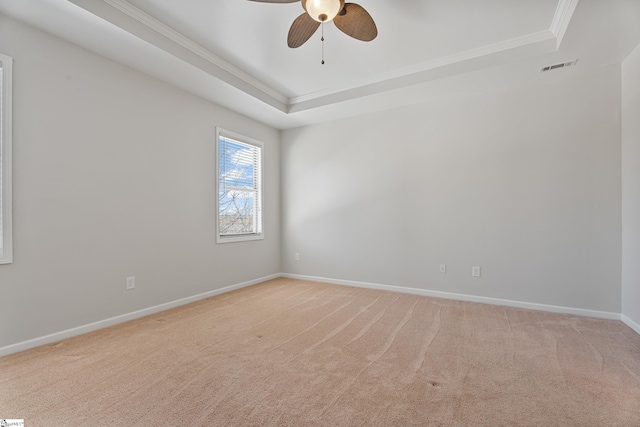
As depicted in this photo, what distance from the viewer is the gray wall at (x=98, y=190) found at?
2.28 meters

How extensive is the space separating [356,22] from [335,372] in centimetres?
255

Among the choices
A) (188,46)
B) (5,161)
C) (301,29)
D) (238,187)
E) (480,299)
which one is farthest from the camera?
(238,187)

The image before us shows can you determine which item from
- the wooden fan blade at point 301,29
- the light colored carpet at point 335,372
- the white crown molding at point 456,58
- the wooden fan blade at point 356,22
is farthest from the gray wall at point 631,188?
the wooden fan blade at point 301,29

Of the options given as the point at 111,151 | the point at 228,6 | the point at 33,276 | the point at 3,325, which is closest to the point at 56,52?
the point at 111,151

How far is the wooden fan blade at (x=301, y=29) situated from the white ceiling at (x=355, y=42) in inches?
11.1

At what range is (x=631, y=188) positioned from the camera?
2.71 m

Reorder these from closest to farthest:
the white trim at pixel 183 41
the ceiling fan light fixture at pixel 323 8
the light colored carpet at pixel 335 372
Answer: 1. the light colored carpet at pixel 335 372
2. the ceiling fan light fixture at pixel 323 8
3. the white trim at pixel 183 41

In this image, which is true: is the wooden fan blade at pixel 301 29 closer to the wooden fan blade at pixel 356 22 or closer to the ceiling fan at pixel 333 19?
the ceiling fan at pixel 333 19

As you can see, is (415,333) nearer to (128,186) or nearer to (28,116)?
(128,186)

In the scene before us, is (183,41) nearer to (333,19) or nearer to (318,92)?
(333,19)

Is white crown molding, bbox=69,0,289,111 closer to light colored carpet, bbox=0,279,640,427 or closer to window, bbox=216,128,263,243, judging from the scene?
window, bbox=216,128,263,243

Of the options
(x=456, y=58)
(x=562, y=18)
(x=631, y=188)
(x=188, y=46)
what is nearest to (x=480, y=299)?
(x=631, y=188)

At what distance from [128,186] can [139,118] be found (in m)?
0.73

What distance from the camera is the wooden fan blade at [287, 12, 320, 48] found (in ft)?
7.27
